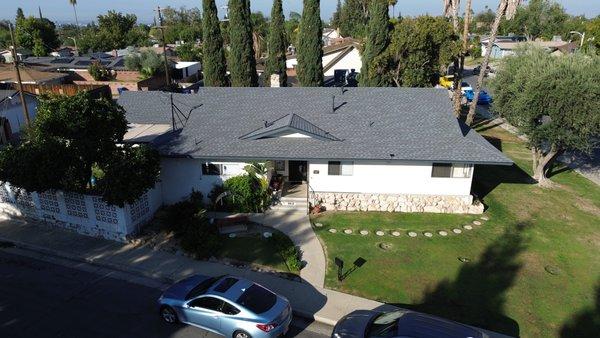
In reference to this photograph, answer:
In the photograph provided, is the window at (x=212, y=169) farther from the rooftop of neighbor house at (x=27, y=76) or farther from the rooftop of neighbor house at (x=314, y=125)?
the rooftop of neighbor house at (x=27, y=76)

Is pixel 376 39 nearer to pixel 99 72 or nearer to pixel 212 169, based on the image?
pixel 212 169

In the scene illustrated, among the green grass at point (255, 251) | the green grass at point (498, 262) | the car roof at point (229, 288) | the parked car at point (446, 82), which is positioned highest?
the parked car at point (446, 82)

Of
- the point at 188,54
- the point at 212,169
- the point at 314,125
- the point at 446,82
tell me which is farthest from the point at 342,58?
the point at 212,169

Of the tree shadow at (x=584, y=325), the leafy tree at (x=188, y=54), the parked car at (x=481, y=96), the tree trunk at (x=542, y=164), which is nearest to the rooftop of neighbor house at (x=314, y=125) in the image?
the tree trunk at (x=542, y=164)

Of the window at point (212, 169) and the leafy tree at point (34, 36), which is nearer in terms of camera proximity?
the window at point (212, 169)

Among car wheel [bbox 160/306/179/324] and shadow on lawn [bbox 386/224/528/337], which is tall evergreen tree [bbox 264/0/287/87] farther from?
car wheel [bbox 160/306/179/324]

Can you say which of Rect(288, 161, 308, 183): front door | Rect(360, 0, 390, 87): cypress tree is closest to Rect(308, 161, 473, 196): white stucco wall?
Rect(288, 161, 308, 183): front door
